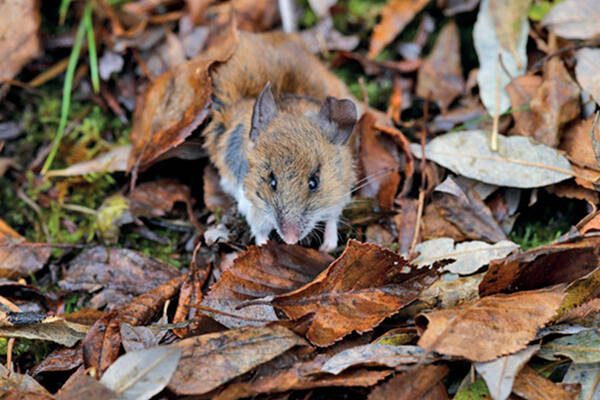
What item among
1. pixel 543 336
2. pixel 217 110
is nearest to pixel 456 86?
pixel 217 110

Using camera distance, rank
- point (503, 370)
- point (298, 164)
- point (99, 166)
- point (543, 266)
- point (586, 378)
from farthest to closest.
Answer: point (99, 166) → point (298, 164) → point (543, 266) → point (586, 378) → point (503, 370)

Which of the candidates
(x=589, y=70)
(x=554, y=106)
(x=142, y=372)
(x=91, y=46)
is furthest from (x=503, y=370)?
(x=91, y=46)

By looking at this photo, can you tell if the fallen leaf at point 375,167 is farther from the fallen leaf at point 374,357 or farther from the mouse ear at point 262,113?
the fallen leaf at point 374,357

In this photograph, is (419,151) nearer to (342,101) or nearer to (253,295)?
(342,101)

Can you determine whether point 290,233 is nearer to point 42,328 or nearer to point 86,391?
point 86,391

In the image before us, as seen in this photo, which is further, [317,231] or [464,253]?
[317,231]

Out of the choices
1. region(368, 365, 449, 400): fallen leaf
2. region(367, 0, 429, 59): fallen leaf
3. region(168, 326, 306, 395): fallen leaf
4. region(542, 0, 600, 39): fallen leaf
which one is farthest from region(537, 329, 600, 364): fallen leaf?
region(367, 0, 429, 59): fallen leaf
